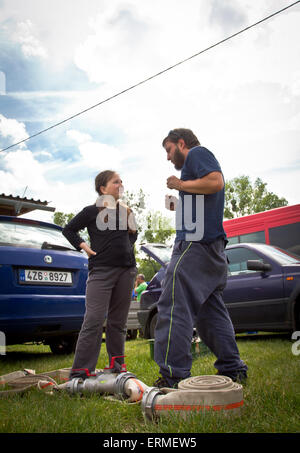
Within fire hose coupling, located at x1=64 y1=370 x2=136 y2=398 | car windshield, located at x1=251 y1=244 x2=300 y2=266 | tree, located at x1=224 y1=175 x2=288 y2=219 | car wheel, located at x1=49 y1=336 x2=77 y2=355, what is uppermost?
tree, located at x1=224 y1=175 x2=288 y2=219

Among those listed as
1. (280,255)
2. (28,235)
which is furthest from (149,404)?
(280,255)

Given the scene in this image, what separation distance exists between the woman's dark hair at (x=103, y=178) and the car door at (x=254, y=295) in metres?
3.18

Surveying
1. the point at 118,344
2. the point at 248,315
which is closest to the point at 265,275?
the point at 248,315

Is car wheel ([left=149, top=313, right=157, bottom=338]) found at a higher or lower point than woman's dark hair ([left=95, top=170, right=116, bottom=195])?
A: lower

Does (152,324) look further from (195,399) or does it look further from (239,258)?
(195,399)

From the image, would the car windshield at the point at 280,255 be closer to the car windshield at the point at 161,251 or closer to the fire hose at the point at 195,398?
the car windshield at the point at 161,251

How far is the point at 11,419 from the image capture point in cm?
206

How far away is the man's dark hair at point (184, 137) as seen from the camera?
2861mm

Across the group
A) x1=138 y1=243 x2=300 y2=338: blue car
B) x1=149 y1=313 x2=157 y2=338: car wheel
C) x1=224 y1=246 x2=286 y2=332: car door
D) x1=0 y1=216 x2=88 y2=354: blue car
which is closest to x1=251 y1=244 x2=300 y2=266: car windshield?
x1=138 y1=243 x2=300 y2=338: blue car

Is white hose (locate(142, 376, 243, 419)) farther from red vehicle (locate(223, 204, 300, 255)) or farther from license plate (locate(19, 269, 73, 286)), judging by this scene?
red vehicle (locate(223, 204, 300, 255))

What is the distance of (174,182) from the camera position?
2637 mm

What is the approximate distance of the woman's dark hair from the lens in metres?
3.32

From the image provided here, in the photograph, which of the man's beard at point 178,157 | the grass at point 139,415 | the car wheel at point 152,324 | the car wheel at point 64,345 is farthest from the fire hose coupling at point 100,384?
the car wheel at point 152,324
